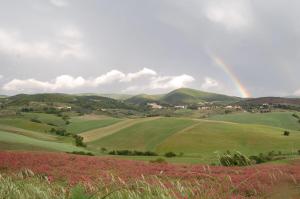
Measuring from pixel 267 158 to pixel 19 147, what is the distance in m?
40.0

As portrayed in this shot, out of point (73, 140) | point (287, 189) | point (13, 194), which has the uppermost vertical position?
point (287, 189)

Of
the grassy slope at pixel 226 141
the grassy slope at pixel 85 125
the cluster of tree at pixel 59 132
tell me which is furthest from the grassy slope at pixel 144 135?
the grassy slope at pixel 85 125

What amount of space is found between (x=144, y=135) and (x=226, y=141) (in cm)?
2347

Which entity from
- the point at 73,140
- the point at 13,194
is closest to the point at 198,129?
the point at 73,140

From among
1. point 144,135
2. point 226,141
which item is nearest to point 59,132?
point 144,135

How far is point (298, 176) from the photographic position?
26391 millimetres

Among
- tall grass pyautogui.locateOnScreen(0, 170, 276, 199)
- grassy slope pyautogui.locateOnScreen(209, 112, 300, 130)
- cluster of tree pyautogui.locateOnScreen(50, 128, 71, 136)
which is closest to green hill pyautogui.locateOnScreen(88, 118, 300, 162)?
cluster of tree pyautogui.locateOnScreen(50, 128, 71, 136)

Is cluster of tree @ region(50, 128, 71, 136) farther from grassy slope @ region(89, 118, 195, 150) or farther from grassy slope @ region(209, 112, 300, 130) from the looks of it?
grassy slope @ region(209, 112, 300, 130)

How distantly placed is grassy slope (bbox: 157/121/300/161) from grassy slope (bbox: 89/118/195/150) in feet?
13.6

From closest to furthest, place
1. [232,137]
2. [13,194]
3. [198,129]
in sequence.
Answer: [13,194] < [232,137] < [198,129]

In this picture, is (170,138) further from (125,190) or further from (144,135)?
(125,190)

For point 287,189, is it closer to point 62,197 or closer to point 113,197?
point 113,197

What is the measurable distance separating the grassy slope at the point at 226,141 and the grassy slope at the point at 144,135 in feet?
13.6

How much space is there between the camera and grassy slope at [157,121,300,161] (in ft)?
278
